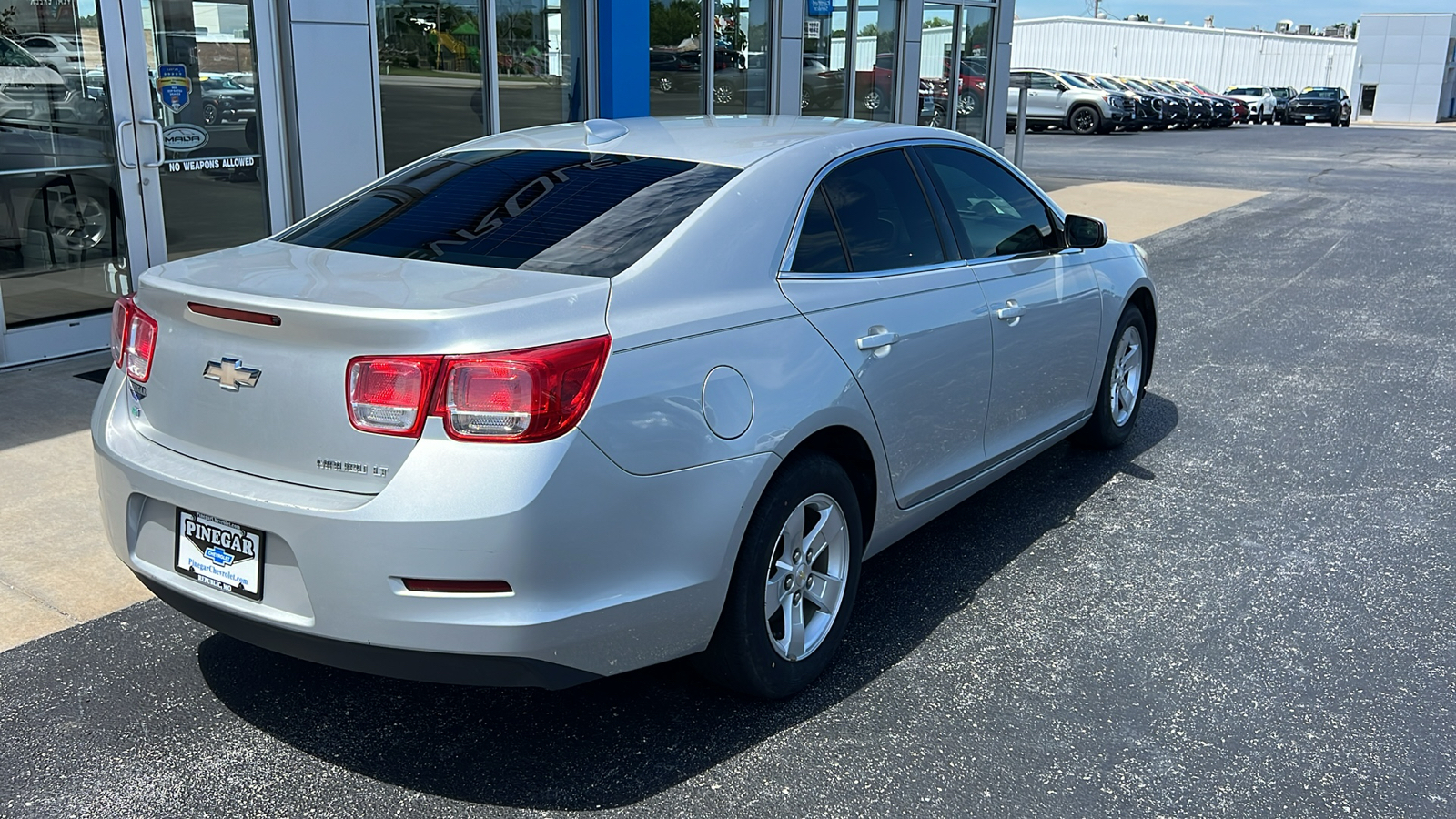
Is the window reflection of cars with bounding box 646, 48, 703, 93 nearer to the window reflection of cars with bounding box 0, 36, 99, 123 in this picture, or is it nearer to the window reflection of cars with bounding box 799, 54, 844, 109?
the window reflection of cars with bounding box 799, 54, 844, 109

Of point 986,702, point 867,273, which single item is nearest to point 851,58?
point 867,273

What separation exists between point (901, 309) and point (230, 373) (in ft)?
6.49

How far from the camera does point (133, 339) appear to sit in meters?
3.32

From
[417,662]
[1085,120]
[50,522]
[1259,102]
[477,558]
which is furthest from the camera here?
[1259,102]

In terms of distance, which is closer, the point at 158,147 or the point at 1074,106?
the point at 158,147

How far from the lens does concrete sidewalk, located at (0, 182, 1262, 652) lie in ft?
13.3

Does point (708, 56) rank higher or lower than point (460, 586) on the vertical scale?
higher

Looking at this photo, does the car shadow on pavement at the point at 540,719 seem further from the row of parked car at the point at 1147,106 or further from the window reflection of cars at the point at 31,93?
the row of parked car at the point at 1147,106

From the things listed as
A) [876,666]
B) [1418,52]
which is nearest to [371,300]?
[876,666]

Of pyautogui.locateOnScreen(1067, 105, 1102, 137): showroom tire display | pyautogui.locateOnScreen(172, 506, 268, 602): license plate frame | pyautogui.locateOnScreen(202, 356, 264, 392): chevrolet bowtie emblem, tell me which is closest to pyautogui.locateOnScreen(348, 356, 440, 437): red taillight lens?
pyautogui.locateOnScreen(202, 356, 264, 392): chevrolet bowtie emblem

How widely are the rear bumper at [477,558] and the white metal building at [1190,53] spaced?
3025 inches

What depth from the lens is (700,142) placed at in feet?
13.0

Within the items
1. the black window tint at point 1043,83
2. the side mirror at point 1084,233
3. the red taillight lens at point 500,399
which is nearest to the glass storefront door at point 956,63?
the side mirror at point 1084,233

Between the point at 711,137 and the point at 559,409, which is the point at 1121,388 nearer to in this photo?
the point at 711,137
